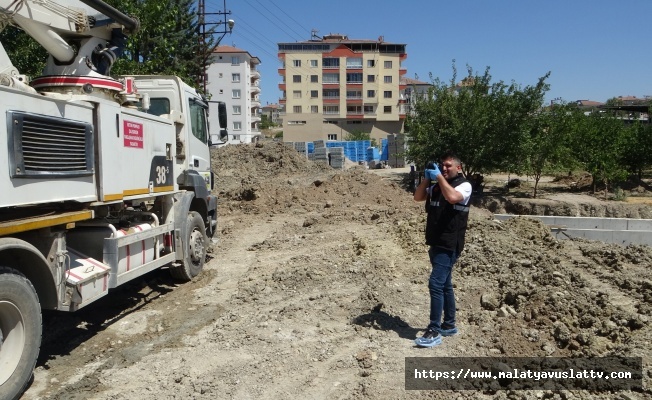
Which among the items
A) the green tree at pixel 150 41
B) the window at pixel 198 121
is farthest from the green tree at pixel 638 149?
the window at pixel 198 121

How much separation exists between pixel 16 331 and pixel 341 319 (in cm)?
319

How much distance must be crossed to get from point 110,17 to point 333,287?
4.41 m

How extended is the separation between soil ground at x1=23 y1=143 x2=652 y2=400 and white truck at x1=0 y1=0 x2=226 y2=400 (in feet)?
2.16

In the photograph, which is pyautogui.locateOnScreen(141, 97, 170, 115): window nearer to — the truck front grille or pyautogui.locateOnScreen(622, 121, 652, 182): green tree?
the truck front grille

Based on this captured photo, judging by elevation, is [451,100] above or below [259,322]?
above

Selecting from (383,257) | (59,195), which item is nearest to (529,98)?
(383,257)

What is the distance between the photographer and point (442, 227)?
5012mm

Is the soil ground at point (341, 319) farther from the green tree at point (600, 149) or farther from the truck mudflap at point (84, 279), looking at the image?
the green tree at point (600, 149)

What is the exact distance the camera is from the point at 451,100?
2030 cm

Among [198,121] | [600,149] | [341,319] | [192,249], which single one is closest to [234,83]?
[600,149]

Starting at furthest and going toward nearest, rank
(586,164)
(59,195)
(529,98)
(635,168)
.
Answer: (635,168) → (586,164) → (529,98) → (59,195)

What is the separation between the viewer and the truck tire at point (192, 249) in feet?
25.6

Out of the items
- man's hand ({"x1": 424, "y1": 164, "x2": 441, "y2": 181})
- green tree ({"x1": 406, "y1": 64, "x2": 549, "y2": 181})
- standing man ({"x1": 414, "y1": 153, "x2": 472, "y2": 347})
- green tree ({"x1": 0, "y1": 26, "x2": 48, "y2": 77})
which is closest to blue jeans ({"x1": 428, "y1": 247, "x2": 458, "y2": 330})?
standing man ({"x1": 414, "y1": 153, "x2": 472, "y2": 347})

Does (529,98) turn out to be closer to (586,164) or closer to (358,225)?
(586,164)
